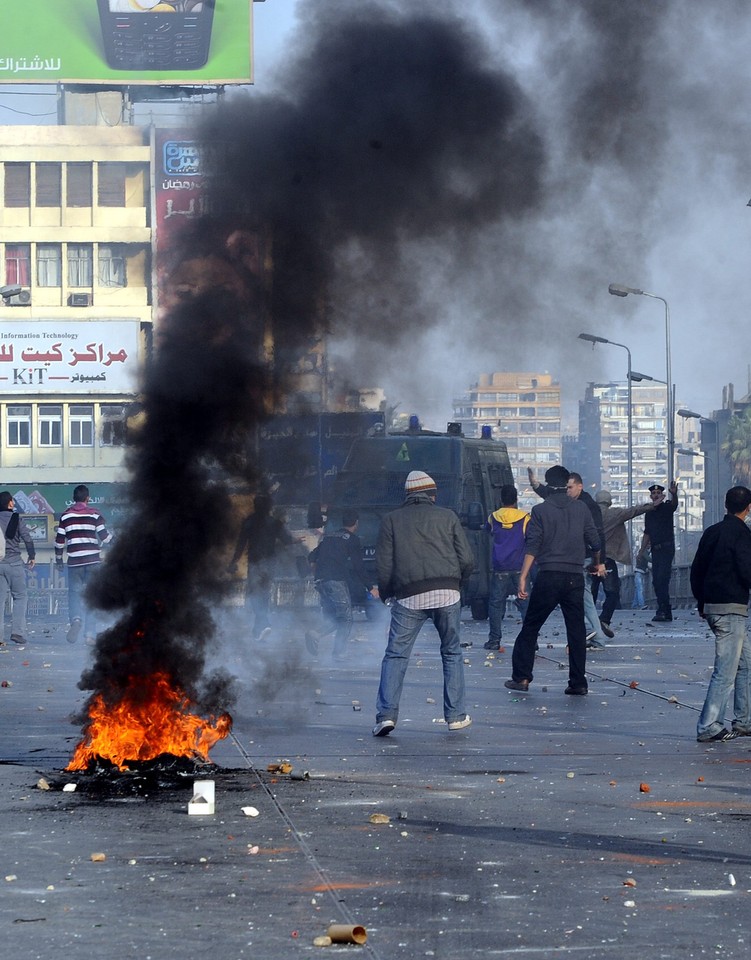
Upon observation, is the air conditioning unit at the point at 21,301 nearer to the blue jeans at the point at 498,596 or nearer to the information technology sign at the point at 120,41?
the information technology sign at the point at 120,41

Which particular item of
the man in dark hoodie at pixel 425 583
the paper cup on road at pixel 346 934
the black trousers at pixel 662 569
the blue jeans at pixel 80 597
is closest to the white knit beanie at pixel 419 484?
the man in dark hoodie at pixel 425 583

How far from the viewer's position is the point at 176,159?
205 ft

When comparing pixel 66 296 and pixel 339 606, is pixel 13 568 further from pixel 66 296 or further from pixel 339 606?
pixel 66 296

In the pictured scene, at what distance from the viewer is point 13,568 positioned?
19562 mm

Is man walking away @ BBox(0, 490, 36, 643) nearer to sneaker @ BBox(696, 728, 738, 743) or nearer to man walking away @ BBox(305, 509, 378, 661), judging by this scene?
man walking away @ BBox(305, 509, 378, 661)

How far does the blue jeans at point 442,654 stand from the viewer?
10984 millimetres

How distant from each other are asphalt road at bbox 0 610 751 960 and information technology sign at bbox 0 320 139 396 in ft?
171

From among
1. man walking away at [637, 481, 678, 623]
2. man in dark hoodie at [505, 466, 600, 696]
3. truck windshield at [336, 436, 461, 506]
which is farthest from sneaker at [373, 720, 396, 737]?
truck windshield at [336, 436, 461, 506]

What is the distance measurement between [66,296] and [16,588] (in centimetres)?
4746

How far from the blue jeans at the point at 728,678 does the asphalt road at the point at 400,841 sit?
20cm

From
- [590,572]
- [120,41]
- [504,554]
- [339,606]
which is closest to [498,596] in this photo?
[504,554]

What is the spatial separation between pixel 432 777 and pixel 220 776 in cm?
120

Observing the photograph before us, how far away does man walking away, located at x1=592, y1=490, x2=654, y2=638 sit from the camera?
2081 cm

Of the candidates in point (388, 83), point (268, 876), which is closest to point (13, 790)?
point (268, 876)
